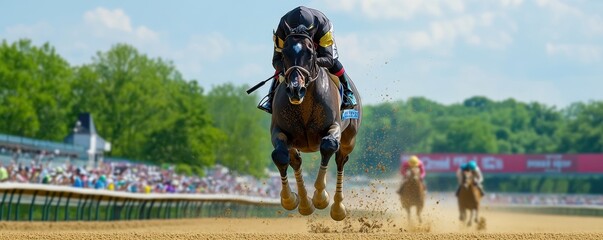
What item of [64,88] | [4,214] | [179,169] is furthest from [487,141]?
[4,214]

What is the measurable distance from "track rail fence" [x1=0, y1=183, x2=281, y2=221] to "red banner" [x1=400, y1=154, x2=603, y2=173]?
5474 cm

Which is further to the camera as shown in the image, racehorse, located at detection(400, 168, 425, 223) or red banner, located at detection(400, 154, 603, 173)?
red banner, located at detection(400, 154, 603, 173)

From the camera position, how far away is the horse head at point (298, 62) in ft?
36.9

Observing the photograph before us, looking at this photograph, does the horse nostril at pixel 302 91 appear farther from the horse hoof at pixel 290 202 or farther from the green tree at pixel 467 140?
the green tree at pixel 467 140

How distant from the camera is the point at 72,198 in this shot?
76.0ft

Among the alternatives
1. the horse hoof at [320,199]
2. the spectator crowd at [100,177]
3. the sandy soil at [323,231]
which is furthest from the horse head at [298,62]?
the spectator crowd at [100,177]

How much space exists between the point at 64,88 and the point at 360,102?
5250 cm

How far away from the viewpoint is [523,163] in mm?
87562

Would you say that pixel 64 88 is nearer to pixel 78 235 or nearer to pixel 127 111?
pixel 127 111

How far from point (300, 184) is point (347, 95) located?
3.61 ft

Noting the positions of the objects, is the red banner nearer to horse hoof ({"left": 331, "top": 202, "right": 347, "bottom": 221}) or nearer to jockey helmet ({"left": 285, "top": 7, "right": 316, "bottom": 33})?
horse hoof ({"left": 331, "top": 202, "right": 347, "bottom": 221})

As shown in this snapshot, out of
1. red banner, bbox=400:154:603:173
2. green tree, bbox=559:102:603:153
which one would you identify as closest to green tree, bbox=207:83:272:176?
red banner, bbox=400:154:603:173

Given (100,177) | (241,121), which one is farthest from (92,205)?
(241,121)

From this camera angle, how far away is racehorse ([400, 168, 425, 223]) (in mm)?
25734
